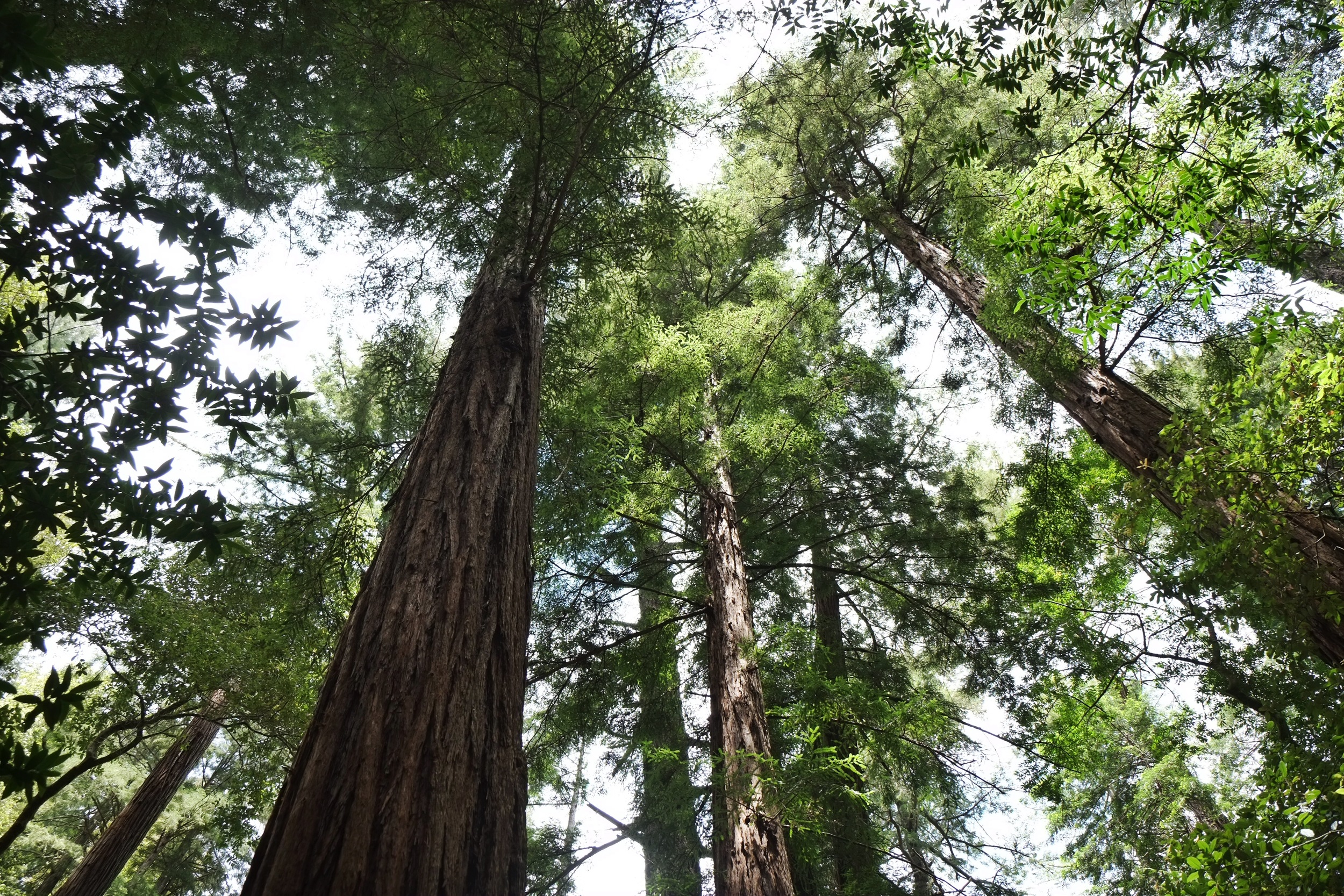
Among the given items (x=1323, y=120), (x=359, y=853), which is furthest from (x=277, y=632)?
(x=1323, y=120)

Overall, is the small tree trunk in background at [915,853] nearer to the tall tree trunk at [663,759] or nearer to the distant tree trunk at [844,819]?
the distant tree trunk at [844,819]

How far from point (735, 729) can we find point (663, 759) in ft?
7.74

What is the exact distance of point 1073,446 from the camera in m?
9.59

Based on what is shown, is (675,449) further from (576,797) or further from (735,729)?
(576,797)

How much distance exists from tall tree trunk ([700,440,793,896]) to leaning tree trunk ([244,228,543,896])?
3.10m

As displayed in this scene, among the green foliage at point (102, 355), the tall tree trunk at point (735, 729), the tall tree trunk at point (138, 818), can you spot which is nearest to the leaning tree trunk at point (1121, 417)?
the tall tree trunk at point (735, 729)

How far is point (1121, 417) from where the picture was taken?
4617 mm

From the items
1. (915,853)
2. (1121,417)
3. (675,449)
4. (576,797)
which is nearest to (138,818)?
(576,797)

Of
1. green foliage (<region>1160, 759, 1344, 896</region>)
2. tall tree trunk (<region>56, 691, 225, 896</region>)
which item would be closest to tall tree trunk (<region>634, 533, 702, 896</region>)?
green foliage (<region>1160, 759, 1344, 896</region>)

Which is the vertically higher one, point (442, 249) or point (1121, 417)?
point (442, 249)

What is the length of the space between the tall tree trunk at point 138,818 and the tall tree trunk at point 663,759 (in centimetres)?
411

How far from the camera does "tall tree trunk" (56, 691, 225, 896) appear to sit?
7039mm

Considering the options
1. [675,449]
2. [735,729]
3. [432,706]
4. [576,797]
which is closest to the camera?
[432,706]

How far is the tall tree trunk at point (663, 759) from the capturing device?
695cm
